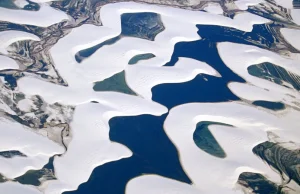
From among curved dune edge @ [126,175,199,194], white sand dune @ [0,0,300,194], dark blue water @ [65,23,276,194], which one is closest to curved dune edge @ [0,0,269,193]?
white sand dune @ [0,0,300,194]

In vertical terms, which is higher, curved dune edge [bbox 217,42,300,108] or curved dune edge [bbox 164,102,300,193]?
curved dune edge [bbox 217,42,300,108]

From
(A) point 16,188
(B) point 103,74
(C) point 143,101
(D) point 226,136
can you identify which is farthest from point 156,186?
(B) point 103,74

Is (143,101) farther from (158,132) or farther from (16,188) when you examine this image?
(16,188)

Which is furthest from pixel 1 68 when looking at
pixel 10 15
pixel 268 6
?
pixel 268 6

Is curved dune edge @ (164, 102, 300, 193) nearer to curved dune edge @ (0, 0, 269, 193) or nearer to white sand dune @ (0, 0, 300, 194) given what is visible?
white sand dune @ (0, 0, 300, 194)

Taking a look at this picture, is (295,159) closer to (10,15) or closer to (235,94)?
(235,94)

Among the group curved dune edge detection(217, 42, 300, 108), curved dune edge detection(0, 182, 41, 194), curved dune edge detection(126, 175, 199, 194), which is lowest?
curved dune edge detection(0, 182, 41, 194)

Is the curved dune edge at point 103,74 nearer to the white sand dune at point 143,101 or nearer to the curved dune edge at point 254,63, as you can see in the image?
the white sand dune at point 143,101
